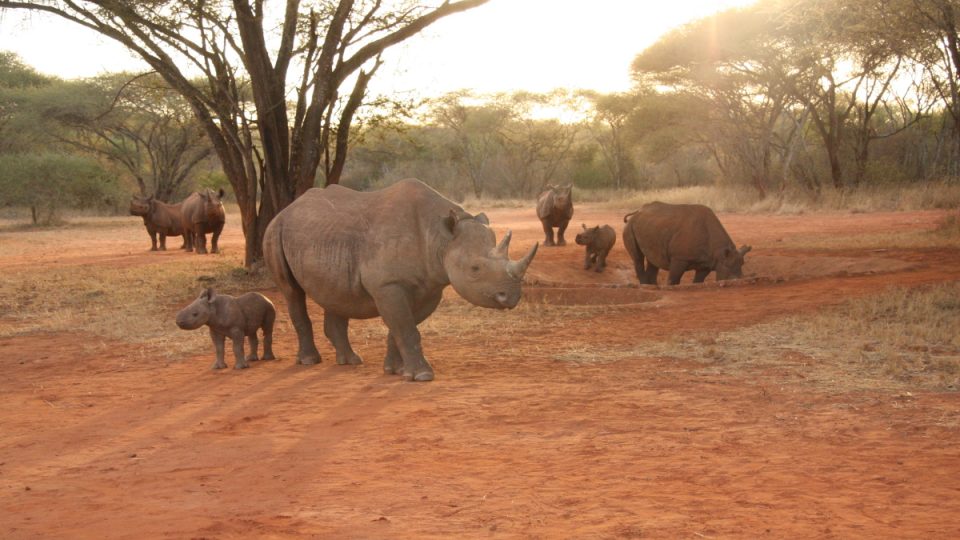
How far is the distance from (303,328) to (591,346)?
107 inches

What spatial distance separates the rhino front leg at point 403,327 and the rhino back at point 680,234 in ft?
24.5

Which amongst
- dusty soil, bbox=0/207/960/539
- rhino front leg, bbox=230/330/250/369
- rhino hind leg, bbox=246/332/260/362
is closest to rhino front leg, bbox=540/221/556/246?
dusty soil, bbox=0/207/960/539

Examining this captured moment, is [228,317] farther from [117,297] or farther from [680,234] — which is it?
[680,234]

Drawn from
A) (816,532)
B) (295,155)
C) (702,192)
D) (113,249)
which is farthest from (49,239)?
(816,532)

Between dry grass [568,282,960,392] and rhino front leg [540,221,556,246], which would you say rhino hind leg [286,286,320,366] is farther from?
rhino front leg [540,221,556,246]

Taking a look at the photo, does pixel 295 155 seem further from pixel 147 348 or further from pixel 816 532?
pixel 816 532

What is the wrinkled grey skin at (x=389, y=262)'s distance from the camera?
757 centimetres

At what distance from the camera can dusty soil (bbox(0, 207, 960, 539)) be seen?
4652 mm

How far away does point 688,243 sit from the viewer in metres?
14.5

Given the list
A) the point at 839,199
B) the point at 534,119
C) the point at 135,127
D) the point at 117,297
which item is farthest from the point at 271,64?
the point at 534,119

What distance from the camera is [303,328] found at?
352 inches

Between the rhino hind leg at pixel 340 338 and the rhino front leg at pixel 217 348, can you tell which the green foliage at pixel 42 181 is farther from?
the rhino hind leg at pixel 340 338

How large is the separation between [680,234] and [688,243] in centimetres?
19

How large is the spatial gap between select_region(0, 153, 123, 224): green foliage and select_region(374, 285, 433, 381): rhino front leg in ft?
101
